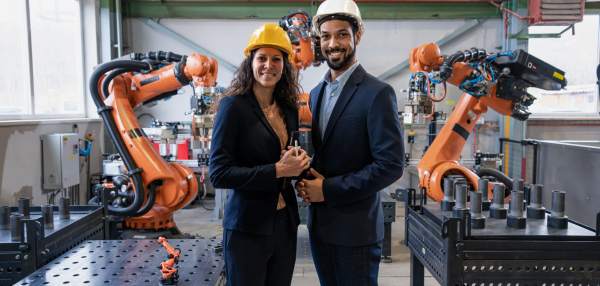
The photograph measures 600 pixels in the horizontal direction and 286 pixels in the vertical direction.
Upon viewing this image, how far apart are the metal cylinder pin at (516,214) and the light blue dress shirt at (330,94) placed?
0.80m

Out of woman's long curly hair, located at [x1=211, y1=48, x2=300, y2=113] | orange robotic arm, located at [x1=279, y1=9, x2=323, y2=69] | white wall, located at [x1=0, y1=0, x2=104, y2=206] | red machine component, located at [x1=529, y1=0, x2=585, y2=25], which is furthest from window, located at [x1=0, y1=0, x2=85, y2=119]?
red machine component, located at [x1=529, y1=0, x2=585, y2=25]

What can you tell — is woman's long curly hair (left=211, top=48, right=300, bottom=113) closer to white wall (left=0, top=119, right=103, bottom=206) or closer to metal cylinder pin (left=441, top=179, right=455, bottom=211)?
metal cylinder pin (left=441, top=179, right=455, bottom=211)

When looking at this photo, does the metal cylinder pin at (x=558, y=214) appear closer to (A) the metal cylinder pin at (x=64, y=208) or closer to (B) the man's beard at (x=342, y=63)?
(B) the man's beard at (x=342, y=63)

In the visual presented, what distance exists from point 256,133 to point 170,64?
2616 mm

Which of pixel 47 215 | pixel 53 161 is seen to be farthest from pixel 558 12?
pixel 53 161

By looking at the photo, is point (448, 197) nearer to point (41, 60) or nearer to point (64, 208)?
point (64, 208)

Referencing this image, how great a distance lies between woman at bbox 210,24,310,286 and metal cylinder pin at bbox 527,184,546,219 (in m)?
1.01

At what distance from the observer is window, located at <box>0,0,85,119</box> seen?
420cm

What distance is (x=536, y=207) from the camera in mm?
1706

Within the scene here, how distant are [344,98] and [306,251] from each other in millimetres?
2691

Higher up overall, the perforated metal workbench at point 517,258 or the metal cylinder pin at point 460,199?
the metal cylinder pin at point 460,199

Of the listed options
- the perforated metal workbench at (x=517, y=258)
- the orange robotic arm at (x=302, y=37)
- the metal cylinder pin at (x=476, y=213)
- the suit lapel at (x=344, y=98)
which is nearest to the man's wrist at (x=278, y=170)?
the suit lapel at (x=344, y=98)

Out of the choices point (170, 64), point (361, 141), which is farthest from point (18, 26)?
point (361, 141)

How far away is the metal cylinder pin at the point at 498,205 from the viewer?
1693mm
